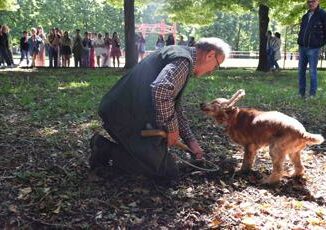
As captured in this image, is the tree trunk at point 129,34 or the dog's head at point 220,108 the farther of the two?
the tree trunk at point 129,34

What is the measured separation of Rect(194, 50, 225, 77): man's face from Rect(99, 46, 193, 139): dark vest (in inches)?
5.5

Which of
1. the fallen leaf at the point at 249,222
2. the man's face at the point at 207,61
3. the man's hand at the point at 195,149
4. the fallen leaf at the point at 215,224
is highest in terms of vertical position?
the man's face at the point at 207,61

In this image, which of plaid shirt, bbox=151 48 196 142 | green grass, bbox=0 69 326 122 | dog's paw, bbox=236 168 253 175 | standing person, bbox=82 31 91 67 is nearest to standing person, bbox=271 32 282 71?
green grass, bbox=0 69 326 122

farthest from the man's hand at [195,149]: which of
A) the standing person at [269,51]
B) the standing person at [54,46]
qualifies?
Result: the standing person at [269,51]

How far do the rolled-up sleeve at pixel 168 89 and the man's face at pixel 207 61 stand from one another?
0.77 ft

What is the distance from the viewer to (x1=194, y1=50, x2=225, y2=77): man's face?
4395 mm

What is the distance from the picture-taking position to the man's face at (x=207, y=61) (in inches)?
173

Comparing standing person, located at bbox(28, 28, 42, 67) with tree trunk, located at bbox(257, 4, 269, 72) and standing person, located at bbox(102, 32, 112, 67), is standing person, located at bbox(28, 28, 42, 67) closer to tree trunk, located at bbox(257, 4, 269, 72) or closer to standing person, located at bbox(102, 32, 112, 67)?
standing person, located at bbox(102, 32, 112, 67)

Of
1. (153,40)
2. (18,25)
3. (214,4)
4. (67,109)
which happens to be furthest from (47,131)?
(153,40)

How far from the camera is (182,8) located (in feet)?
83.2

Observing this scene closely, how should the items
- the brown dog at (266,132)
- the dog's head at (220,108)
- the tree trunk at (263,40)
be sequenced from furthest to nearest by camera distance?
the tree trunk at (263,40) < the dog's head at (220,108) < the brown dog at (266,132)

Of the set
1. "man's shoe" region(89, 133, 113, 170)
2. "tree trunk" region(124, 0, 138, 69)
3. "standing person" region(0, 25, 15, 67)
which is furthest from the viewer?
"standing person" region(0, 25, 15, 67)

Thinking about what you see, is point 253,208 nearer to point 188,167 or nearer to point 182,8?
point 188,167

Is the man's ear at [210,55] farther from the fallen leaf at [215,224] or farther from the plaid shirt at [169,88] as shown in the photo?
the fallen leaf at [215,224]
